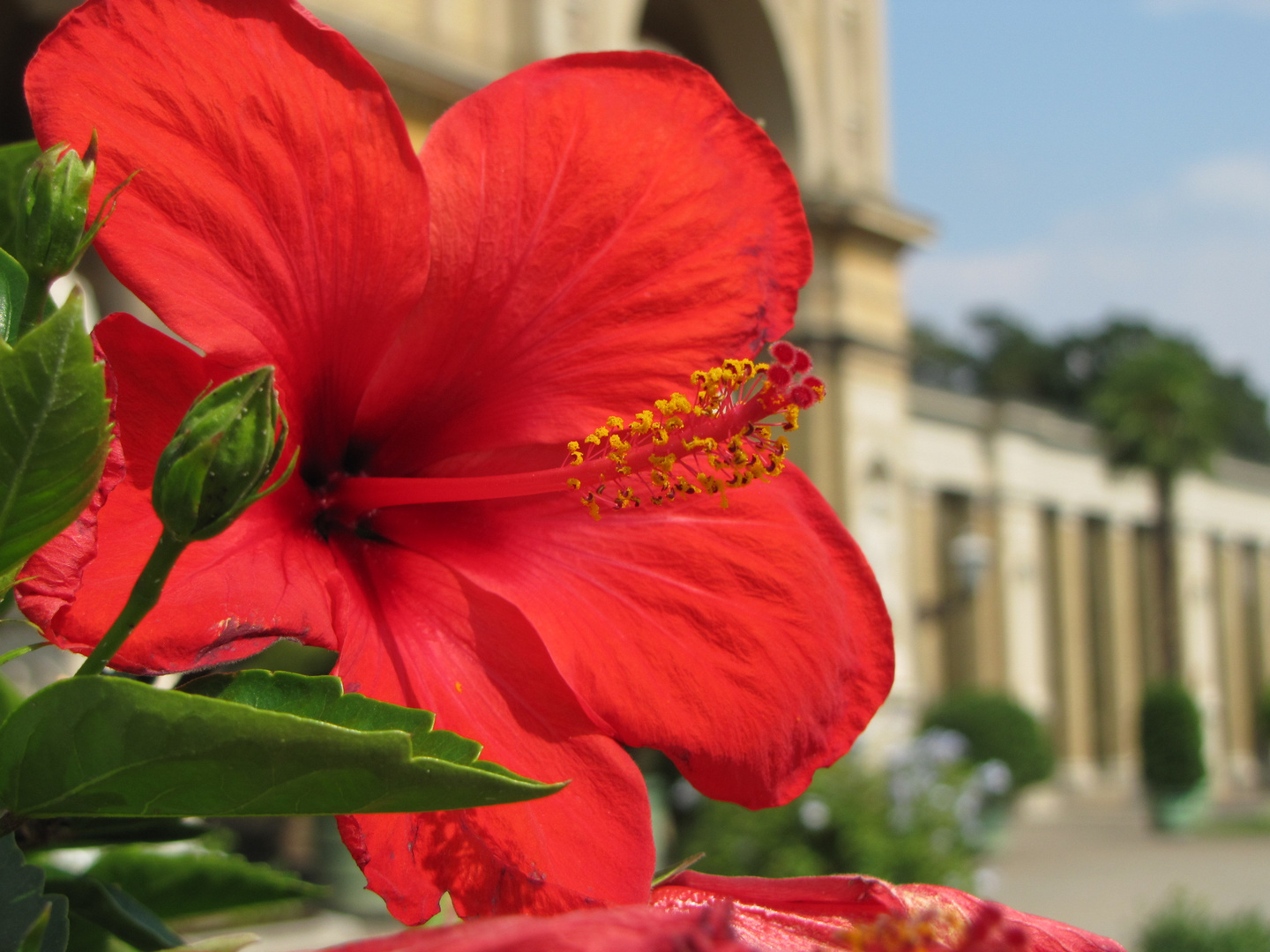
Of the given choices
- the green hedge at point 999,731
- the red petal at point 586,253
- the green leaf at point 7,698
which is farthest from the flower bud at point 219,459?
the green hedge at point 999,731

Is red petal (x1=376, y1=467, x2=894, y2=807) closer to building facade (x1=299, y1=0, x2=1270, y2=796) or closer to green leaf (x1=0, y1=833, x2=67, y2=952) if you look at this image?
green leaf (x1=0, y1=833, x2=67, y2=952)

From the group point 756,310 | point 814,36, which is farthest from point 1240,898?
point 756,310

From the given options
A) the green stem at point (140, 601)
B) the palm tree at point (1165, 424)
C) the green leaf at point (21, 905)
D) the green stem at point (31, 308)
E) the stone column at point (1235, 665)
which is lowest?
the stone column at point (1235, 665)

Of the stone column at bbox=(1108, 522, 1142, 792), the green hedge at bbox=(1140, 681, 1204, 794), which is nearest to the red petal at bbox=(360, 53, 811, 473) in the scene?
the green hedge at bbox=(1140, 681, 1204, 794)

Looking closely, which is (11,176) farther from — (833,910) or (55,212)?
(833,910)

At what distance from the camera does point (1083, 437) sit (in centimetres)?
1811

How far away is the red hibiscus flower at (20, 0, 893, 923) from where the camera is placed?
28 centimetres

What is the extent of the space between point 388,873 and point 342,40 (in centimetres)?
19

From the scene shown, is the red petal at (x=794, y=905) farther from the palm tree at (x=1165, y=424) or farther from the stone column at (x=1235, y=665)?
the stone column at (x=1235, y=665)

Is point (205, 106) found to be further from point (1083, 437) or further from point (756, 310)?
point (1083, 437)

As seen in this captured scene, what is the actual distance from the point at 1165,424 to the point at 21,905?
1762 centimetres

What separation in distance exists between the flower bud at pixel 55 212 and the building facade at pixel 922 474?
8.66 ft

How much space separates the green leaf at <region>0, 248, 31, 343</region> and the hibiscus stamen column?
4.2 inches

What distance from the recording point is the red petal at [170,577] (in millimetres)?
259
